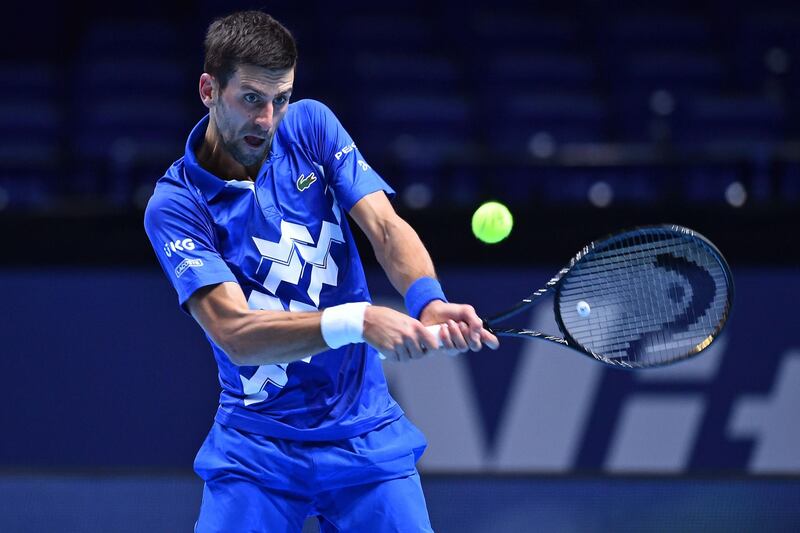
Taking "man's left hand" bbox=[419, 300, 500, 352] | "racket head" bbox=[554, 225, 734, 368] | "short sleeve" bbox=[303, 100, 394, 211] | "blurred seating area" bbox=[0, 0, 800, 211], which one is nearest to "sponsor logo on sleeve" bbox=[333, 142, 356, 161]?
"short sleeve" bbox=[303, 100, 394, 211]

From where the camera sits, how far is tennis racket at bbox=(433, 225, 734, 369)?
142 inches

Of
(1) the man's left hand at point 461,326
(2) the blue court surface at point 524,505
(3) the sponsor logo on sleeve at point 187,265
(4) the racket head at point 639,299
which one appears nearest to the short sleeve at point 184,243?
(3) the sponsor logo on sleeve at point 187,265

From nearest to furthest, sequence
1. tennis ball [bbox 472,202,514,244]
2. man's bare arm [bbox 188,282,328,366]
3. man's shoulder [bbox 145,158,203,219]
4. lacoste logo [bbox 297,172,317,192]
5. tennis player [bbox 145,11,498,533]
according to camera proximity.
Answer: man's bare arm [bbox 188,282,328,366] → tennis player [bbox 145,11,498,533] → man's shoulder [bbox 145,158,203,219] → lacoste logo [bbox 297,172,317,192] → tennis ball [bbox 472,202,514,244]

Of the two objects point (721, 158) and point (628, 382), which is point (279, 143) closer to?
point (628, 382)

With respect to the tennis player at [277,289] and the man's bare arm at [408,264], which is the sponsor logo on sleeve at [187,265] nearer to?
the tennis player at [277,289]

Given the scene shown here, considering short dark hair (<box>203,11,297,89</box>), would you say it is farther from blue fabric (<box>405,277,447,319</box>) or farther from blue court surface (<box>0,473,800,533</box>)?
blue court surface (<box>0,473,800,533</box>)

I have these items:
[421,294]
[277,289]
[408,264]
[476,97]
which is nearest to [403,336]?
[421,294]

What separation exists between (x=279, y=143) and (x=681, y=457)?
3772 mm

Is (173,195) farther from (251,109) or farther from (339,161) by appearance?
(339,161)

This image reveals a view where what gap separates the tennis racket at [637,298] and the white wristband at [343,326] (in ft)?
2.36

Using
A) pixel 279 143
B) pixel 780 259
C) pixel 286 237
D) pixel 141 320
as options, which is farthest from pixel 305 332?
pixel 780 259

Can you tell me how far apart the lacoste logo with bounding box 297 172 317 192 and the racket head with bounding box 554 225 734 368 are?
33.3 inches

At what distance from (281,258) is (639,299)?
46.2 inches

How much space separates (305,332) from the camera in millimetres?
3129
